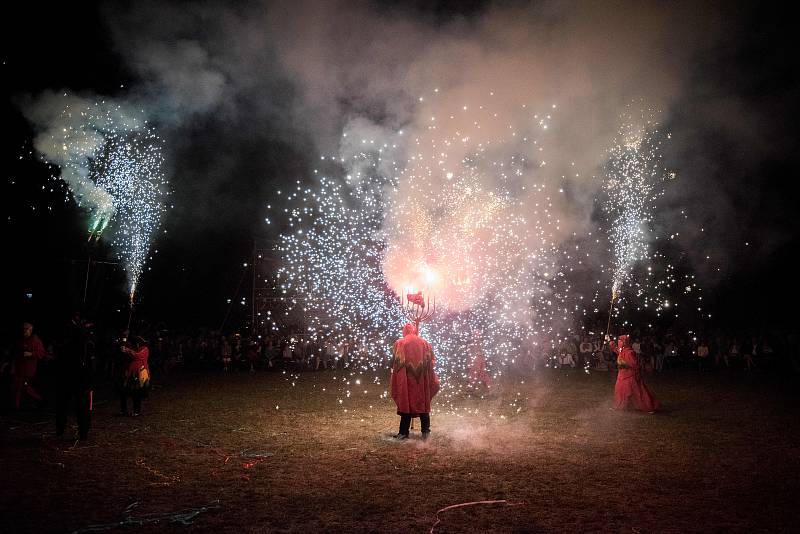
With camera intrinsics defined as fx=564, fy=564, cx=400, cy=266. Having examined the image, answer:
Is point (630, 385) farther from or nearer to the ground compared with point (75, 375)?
farther from the ground

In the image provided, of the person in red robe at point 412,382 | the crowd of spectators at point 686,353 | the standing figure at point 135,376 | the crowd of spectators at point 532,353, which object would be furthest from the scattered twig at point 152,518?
the crowd of spectators at point 686,353

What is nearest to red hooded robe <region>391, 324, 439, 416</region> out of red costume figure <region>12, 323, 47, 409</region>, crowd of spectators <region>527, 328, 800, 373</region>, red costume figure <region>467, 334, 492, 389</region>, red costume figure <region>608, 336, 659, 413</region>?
red costume figure <region>608, 336, 659, 413</region>

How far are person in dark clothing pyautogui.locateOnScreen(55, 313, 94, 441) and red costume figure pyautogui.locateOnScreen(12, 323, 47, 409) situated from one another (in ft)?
9.62

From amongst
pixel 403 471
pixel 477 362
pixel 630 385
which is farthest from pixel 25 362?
Result: pixel 630 385

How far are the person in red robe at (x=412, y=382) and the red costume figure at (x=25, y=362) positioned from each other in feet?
21.8

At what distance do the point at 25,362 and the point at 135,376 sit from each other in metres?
2.42

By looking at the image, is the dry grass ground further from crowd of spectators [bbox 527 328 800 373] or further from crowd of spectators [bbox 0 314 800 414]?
crowd of spectators [bbox 527 328 800 373]

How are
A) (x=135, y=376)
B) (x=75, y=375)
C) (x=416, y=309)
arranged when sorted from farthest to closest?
1. (x=135, y=376)
2. (x=416, y=309)
3. (x=75, y=375)

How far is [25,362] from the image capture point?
10.1m

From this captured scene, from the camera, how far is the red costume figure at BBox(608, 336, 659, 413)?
9.96 m

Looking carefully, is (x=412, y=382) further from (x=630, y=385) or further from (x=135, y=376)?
(x=135, y=376)

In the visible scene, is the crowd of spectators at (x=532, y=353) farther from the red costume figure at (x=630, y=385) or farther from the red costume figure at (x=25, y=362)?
the red costume figure at (x=630, y=385)

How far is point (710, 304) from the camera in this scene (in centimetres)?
2511

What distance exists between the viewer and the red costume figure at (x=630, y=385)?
9961 millimetres
